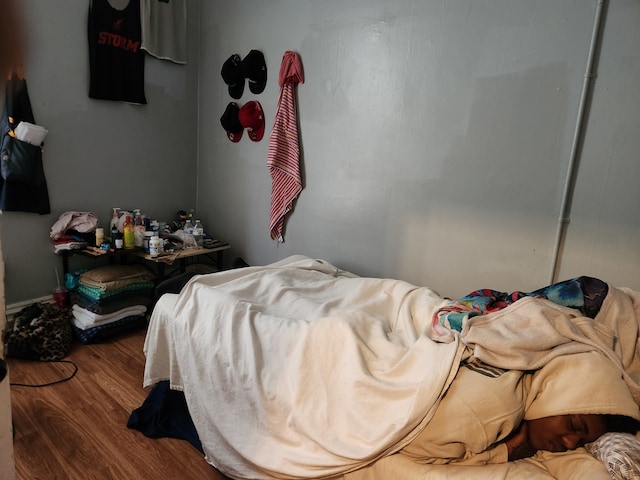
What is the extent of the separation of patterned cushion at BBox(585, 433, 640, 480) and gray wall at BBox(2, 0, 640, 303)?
2.66ft

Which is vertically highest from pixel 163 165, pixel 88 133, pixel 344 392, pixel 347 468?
pixel 88 133

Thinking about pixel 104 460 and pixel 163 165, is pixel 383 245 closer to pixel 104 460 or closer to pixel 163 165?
pixel 104 460

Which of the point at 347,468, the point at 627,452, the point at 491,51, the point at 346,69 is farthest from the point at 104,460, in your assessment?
the point at 491,51

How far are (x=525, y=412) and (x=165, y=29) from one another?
10.7ft

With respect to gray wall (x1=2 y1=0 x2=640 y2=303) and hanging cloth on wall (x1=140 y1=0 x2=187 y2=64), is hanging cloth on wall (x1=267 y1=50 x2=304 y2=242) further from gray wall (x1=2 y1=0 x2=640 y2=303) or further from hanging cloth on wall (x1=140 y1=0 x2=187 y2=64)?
hanging cloth on wall (x1=140 y1=0 x2=187 y2=64)

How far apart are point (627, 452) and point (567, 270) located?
921 millimetres

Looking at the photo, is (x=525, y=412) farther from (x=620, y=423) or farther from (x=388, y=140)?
(x=388, y=140)

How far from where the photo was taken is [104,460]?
5.46ft

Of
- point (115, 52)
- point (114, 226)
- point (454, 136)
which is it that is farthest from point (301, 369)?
point (115, 52)

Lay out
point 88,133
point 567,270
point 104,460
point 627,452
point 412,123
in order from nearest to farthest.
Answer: point 627,452 < point 104,460 < point 567,270 < point 412,123 < point 88,133

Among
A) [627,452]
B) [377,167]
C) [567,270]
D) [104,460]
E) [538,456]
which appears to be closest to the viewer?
[627,452]

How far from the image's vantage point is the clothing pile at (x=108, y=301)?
8.36 feet

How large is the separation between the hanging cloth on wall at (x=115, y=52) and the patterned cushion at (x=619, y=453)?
3.18 meters

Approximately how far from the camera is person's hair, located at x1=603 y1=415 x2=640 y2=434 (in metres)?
1.13
